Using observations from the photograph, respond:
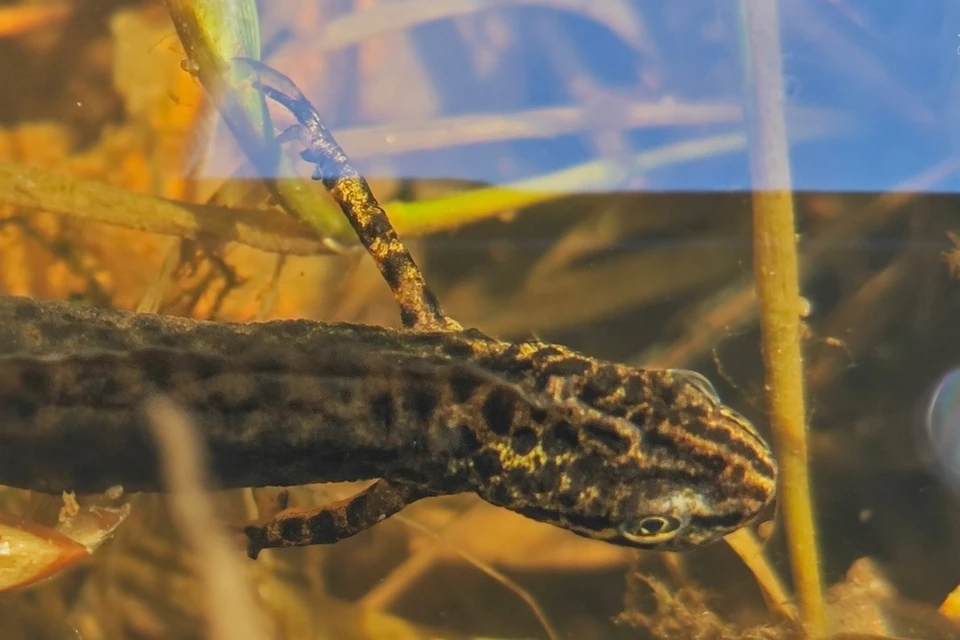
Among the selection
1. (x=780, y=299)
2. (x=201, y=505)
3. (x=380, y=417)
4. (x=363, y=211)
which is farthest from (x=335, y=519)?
(x=780, y=299)

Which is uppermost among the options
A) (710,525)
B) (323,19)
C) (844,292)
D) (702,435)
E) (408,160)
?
(323,19)

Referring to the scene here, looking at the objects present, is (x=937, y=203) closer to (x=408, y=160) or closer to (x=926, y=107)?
→ (x=926, y=107)

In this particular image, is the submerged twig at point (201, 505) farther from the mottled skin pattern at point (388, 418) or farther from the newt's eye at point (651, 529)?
the newt's eye at point (651, 529)

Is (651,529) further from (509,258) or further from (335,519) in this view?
(509,258)

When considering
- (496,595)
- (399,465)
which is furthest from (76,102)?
(496,595)

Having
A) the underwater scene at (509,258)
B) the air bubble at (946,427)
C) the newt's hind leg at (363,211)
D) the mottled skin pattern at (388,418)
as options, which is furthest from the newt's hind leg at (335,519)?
the air bubble at (946,427)

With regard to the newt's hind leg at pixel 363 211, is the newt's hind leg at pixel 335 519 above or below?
below

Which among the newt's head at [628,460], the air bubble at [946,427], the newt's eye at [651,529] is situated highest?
the air bubble at [946,427]

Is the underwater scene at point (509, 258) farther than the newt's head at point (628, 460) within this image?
Yes

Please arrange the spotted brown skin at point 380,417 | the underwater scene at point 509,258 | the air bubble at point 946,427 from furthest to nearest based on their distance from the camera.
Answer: the air bubble at point 946,427
the underwater scene at point 509,258
the spotted brown skin at point 380,417
